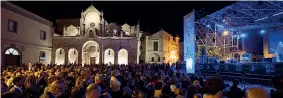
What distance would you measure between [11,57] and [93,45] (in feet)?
70.4

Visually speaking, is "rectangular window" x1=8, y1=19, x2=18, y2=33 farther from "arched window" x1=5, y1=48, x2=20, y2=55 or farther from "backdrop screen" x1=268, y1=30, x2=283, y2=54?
"backdrop screen" x1=268, y1=30, x2=283, y2=54

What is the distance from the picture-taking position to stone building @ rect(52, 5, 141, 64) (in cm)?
5116

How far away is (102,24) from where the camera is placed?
5344 centimetres

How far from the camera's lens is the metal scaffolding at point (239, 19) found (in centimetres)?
2188

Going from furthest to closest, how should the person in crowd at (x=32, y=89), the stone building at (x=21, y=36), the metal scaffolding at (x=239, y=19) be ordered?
the stone building at (x=21, y=36)
the metal scaffolding at (x=239, y=19)
the person in crowd at (x=32, y=89)

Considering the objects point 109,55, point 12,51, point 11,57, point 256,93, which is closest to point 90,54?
point 109,55

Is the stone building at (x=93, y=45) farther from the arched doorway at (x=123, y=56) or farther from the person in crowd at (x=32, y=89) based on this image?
the person in crowd at (x=32, y=89)

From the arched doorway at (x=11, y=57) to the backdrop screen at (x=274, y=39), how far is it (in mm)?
27487

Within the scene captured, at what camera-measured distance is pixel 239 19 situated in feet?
91.0

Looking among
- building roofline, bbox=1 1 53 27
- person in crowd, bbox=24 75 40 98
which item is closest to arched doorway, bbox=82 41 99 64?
building roofline, bbox=1 1 53 27

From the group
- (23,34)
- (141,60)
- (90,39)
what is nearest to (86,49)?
(90,39)

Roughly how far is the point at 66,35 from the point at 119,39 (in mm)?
10455

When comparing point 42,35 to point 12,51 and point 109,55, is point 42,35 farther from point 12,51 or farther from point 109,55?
point 109,55

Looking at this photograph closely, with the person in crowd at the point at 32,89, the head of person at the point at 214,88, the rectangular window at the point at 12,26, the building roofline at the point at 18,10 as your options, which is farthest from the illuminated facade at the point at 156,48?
the head of person at the point at 214,88
